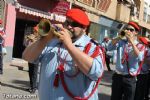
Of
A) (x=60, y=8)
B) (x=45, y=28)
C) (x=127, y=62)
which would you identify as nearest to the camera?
(x=45, y=28)

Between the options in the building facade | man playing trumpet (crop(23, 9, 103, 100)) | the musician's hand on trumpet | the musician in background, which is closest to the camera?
the musician's hand on trumpet

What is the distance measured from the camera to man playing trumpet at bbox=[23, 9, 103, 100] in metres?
3.72

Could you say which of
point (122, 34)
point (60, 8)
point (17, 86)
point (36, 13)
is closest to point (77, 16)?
point (122, 34)

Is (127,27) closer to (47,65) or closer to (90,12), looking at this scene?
(47,65)

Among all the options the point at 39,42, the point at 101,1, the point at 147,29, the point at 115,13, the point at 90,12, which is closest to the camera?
the point at 39,42

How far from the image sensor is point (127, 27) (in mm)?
6992

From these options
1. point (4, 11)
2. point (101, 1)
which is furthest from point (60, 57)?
point (101, 1)

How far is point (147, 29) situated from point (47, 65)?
44.9m

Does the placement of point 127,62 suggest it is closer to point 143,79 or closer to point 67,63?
point 143,79

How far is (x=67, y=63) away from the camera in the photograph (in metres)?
3.81

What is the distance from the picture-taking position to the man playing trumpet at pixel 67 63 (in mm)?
3725

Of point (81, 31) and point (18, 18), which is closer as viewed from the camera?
point (81, 31)

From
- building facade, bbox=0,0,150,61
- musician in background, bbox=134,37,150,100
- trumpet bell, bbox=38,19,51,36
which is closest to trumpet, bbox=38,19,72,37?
trumpet bell, bbox=38,19,51,36

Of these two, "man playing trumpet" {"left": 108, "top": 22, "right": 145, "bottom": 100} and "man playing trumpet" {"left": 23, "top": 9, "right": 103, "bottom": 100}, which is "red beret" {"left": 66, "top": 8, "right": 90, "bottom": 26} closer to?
"man playing trumpet" {"left": 23, "top": 9, "right": 103, "bottom": 100}
